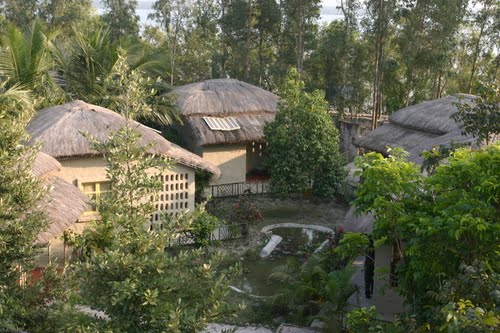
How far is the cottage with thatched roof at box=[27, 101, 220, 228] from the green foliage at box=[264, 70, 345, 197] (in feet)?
9.87

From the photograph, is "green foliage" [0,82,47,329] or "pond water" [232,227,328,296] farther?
"pond water" [232,227,328,296]

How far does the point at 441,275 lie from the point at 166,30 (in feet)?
104

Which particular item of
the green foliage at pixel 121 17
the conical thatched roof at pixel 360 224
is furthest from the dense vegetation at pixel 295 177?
the green foliage at pixel 121 17

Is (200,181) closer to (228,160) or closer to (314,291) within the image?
(228,160)

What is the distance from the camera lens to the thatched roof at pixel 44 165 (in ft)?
46.4

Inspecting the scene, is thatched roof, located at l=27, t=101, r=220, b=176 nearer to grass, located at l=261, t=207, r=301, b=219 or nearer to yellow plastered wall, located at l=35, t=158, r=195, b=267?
yellow plastered wall, located at l=35, t=158, r=195, b=267

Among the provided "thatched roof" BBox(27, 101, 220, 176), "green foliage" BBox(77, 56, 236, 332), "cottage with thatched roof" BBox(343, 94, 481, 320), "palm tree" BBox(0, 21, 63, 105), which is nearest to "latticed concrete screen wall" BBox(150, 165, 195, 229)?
"thatched roof" BBox(27, 101, 220, 176)

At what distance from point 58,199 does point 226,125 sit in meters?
10.3

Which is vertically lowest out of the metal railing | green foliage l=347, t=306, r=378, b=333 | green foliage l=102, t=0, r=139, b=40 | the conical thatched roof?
green foliage l=347, t=306, r=378, b=333

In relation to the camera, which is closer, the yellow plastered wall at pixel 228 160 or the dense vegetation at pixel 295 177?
the dense vegetation at pixel 295 177

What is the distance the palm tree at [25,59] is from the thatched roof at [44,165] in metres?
2.26

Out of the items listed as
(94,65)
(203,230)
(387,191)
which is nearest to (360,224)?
(387,191)

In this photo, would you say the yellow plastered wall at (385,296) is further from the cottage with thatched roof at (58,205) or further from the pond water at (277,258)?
the cottage with thatched roof at (58,205)

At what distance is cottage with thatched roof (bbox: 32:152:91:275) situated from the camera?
13.2m
